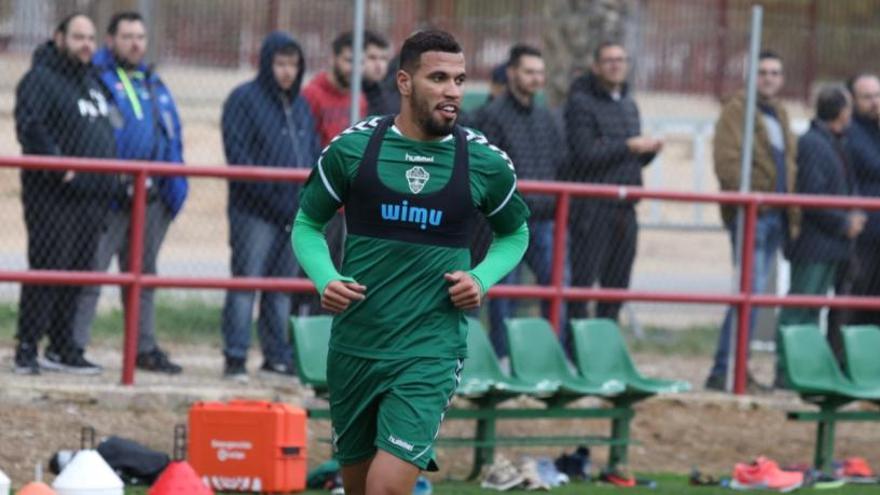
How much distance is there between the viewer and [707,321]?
18.5 m

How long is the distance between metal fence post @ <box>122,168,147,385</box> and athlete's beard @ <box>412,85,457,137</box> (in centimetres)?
471

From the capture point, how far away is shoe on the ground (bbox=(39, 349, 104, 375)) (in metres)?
12.7

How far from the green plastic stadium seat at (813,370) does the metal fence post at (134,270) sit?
12.9ft

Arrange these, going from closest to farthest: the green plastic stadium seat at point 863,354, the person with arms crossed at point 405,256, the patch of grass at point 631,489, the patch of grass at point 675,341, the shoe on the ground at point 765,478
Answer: the person with arms crossed at point 405,256
the patch of grass at point 631,489
the shoe on the ground at point 765,478
the green plastic stadium seat at point 863,354
the patch of grass at point 675,341

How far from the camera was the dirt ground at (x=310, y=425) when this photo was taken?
1192 cm

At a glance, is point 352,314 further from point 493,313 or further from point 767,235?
point 767,235

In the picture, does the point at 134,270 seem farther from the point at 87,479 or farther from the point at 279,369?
the point at 87,479

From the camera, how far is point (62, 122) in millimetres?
12508

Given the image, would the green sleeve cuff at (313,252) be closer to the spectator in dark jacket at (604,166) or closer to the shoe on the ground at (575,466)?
the shoe on the ground at (575,466)

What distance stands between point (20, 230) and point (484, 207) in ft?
21.7

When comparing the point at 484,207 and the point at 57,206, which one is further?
the point at 57,206

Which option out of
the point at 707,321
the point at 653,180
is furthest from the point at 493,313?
the point at 653,180

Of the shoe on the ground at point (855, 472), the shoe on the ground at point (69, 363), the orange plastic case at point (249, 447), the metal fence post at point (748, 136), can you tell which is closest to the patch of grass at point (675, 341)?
the metal fence post at point (748, 136)

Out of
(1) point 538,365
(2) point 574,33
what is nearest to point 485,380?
(1) point 538,365
